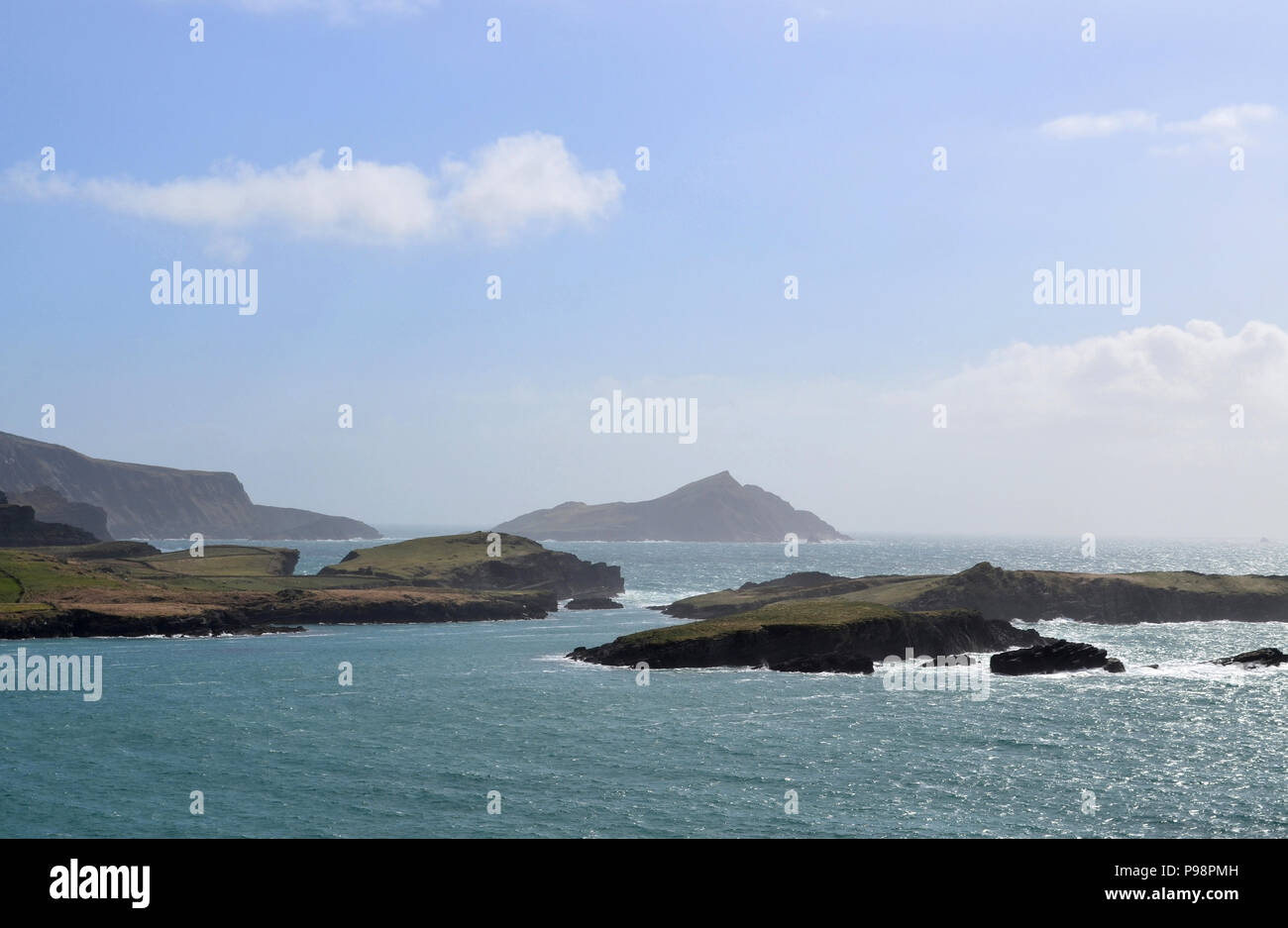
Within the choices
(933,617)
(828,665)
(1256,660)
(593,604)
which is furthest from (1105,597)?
(593,604)

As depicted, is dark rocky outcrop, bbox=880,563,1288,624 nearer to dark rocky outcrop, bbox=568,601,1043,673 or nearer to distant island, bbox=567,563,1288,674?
distant island, bbox=567,563,1288,674

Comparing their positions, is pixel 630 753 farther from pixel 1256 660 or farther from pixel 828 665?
pixel 1256 660

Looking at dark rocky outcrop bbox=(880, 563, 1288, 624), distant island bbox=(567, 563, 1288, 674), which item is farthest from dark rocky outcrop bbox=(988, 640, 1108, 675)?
dark rocky outcrop bbox=(880, 563, 1288, 624)

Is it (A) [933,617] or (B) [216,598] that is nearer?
(A) [933,617]

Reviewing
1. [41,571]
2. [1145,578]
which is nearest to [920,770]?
[1145,578]

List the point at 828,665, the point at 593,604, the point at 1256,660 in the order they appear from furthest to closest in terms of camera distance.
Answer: the point at 593,604 → the point at 1256,660 → the point at 828,665

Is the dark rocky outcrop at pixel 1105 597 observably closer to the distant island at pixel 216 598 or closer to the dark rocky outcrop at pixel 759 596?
the dark rocky outcrop at pixel 759 596
